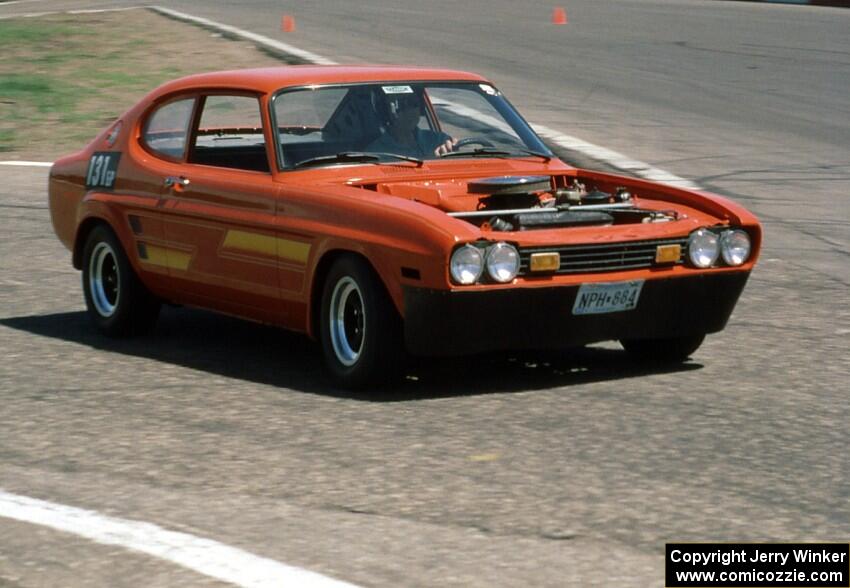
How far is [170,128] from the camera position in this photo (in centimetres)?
872

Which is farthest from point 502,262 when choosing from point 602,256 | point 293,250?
point 293,250

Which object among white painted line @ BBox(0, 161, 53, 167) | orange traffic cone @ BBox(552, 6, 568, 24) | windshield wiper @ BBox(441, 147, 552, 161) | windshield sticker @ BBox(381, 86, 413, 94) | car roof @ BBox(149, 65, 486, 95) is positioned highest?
car roof @ BBox(149, 65, 486, 95)

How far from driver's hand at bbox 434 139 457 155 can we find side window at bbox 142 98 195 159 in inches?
50.9

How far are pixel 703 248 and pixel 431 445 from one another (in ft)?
5.82

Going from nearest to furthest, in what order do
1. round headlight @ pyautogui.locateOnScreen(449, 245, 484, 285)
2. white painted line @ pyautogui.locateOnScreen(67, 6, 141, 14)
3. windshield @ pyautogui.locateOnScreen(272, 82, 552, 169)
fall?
round headlight @ pyautogui.locateOnScreen(449, 245, 484, 285) < windshield @ pyautogui.locateOnScreen(272, 82, 552, 169) < white painted line @ pyautogui.locateOnScreen(67, 6, 141, 14)

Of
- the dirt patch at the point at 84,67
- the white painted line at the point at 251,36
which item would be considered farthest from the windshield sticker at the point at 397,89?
the white painted line at the point at 251,36

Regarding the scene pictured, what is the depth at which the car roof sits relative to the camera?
26.6 feet

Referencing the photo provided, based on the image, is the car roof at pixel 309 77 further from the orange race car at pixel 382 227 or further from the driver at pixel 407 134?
the driver at pixel 407 134

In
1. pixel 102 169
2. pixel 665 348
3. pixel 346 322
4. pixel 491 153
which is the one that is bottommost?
pixel 665 348

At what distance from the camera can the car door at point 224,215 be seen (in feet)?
25.3

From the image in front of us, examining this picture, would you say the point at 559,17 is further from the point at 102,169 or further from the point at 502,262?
the point at 502,262

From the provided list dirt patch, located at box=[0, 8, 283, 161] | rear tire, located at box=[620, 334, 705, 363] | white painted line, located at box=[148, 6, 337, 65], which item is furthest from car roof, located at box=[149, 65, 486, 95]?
white painted line, located at box=[148, 6, 337, 65]

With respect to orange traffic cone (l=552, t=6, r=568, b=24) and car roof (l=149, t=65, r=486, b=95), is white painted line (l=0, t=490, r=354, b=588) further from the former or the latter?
orange traffic cone (l=552, t=6, r=568, b=24)

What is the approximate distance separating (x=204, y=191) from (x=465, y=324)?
5.98 feet
